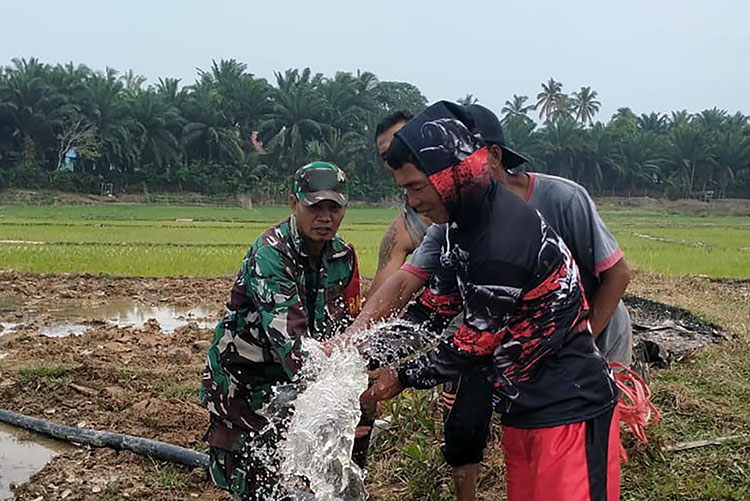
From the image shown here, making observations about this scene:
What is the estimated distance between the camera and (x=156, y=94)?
47.5 metres

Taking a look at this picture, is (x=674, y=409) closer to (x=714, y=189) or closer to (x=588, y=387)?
(x=588, y=387)

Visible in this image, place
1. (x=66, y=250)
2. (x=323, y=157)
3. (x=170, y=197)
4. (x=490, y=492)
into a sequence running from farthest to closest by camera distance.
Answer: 1. (x=323, y=157)
2. (x=170, y=197)
3. (x=66, y=250)
4. (x=490, y=492)

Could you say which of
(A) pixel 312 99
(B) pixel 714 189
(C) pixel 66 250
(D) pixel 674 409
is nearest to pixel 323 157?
(A) pixel 312 99

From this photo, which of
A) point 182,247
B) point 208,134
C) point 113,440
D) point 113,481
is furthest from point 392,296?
point 208,134

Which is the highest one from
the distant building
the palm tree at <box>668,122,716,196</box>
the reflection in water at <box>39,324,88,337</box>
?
the palm tree at <box>668,122,716,196</box>

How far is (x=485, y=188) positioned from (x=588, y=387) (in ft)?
1.90

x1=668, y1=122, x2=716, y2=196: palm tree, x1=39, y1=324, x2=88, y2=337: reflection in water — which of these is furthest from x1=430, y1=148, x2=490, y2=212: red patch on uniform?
x1=668, y1=122, x2=716, y2=196: palm tree

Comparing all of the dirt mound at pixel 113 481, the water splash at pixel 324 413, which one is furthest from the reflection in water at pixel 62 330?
the water splash at pixel 324 413

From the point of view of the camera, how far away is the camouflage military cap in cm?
236

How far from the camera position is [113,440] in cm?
407

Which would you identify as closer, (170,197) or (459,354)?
(459,354)

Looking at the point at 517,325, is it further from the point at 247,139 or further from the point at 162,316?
the point at 247,139

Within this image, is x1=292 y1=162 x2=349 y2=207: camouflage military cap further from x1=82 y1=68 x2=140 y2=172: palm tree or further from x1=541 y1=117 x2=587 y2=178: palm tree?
x1=541 y1=117 x2=587 y2=178: palm tree

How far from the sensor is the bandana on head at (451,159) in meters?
1.78
